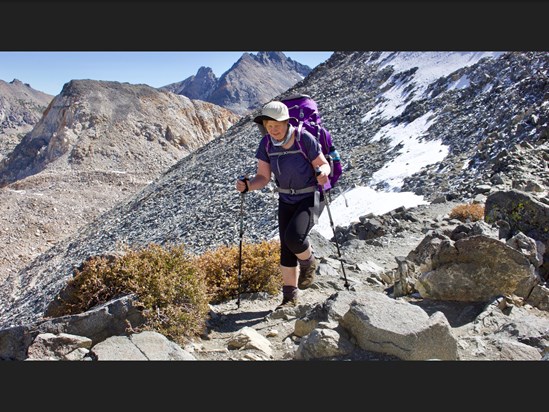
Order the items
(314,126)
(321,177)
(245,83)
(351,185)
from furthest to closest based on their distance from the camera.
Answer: (245,83), (351,185), (314,126), (321,177)

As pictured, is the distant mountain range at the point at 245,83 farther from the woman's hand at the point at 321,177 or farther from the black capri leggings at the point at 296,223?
the woman's hand at the point at 321,177

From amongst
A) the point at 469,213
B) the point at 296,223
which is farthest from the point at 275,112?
the point at 469,213

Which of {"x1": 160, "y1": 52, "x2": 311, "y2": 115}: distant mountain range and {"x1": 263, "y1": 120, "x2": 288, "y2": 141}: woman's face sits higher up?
{"x1": 160, "y1": 52, "x2": 311, "y2": 115}: distant mountain range

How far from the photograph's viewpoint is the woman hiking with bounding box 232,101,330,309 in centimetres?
528

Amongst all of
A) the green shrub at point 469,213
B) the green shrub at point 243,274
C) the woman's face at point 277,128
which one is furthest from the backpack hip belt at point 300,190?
the green shrub at point 469,213

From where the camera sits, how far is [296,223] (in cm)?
546

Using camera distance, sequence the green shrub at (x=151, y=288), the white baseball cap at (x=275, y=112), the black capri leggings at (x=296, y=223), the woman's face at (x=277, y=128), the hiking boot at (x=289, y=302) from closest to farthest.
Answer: the green shrub at (x=151, y=288), the white baseball cap at (x=275, y=112), the woman's face at (x=277, y=128), the black capri leggings at (x=296, y=223), the hiking boot at (x=289, y=302)

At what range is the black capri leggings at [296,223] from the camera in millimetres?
5469

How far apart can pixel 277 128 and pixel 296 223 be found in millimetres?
1051

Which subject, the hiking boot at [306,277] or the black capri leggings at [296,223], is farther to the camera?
the hiking boot at [306,277]

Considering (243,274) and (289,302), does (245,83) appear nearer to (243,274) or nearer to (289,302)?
(243,274)

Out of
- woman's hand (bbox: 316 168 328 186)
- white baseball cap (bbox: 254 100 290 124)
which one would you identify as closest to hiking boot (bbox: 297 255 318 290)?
woman's hand (bbox: 316 168 328 186)

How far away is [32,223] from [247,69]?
139766 mm

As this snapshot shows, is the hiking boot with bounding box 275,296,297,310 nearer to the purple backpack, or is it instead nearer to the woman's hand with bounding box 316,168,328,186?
the purple backpack
